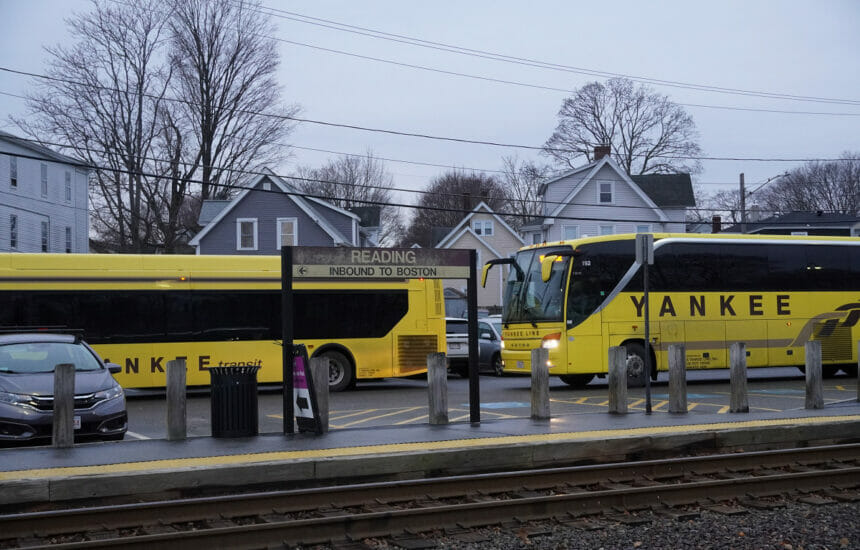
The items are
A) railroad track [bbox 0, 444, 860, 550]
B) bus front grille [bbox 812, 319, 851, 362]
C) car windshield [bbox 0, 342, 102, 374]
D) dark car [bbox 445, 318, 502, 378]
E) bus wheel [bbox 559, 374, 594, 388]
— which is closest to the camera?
railroad track [bbox 0, 444, 860, 550]

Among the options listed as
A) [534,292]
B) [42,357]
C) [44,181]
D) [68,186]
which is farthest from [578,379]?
[68,186]

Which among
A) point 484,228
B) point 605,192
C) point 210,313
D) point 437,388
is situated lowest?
point 437,388

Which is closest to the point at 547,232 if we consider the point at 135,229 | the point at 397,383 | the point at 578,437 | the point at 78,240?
the point at 135,229

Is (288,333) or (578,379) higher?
(288,333)

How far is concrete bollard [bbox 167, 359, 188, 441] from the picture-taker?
38.2ft

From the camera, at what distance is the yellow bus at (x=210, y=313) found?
1956 cm

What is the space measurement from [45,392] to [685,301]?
1456 cm

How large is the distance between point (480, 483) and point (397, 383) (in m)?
15.7

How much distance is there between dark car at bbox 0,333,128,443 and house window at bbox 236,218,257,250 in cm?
3163

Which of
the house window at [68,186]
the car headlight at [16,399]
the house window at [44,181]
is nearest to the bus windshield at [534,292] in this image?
the car headlight at [16,399]

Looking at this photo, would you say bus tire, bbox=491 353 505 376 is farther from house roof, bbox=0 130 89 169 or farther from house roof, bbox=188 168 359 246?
house roof, bbox=0 130 89 169

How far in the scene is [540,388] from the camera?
536 inches

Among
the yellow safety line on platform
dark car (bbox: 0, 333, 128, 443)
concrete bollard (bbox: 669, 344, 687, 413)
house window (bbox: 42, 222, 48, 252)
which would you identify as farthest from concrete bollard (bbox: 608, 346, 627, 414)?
house window (bbox: 42, 222, 48, 252)

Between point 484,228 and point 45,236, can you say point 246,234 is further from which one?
point 484,228
